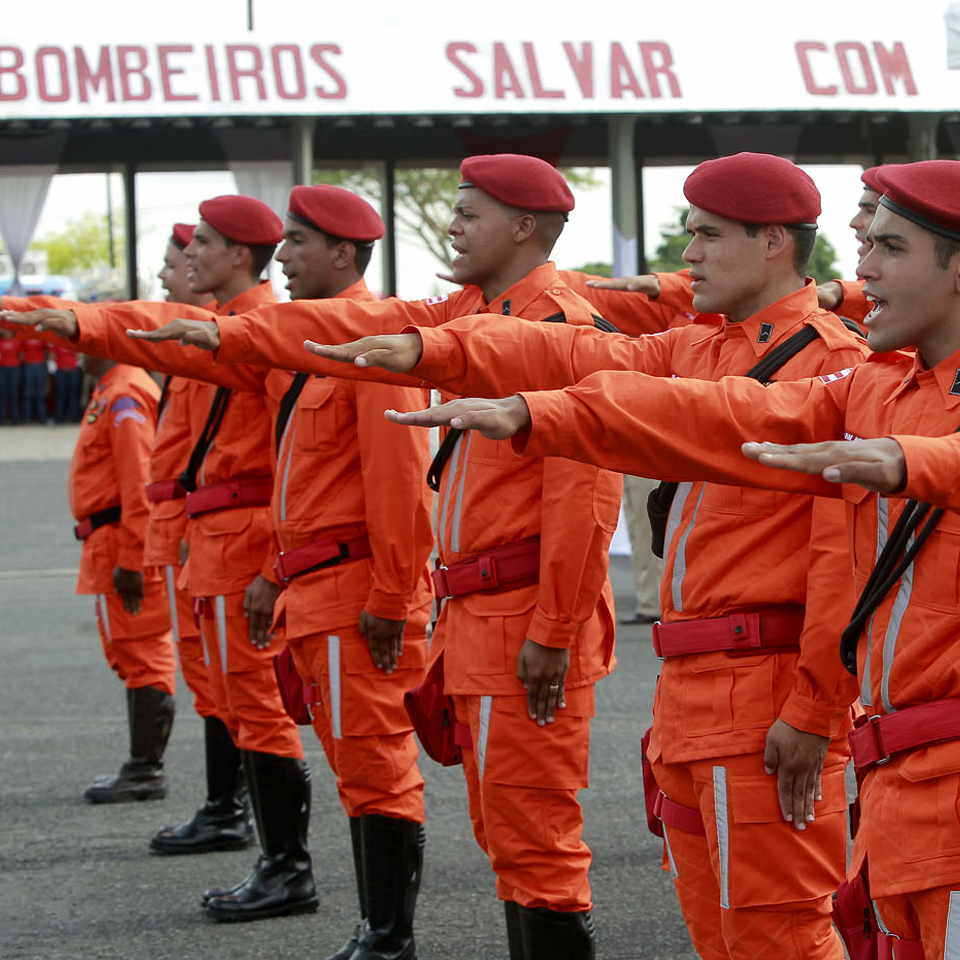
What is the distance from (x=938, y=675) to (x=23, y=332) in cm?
313

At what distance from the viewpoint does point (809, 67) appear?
573 inches

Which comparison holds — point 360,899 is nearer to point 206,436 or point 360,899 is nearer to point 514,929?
point 514,929

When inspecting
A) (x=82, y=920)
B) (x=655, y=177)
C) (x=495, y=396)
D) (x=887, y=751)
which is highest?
(x=655, y=177)

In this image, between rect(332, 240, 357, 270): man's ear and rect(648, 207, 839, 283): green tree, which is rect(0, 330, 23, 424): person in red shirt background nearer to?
rect(648, 207, 839, 283): green tree

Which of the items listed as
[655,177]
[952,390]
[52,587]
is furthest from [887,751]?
[655,177]

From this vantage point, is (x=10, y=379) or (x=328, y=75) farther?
(x=10, y=379)

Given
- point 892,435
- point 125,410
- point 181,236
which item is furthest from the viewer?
point 125,410

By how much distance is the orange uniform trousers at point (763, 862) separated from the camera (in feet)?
10.3

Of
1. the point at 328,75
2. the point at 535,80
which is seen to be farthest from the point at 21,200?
the point at 535,80

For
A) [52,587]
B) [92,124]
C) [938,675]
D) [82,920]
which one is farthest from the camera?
[92,124]

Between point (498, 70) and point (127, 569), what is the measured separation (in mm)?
8651

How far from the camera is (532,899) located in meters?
3.85

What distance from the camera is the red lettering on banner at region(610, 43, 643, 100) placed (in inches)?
564

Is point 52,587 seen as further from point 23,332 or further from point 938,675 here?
point 938,675
